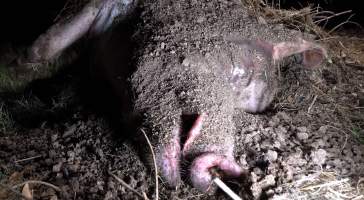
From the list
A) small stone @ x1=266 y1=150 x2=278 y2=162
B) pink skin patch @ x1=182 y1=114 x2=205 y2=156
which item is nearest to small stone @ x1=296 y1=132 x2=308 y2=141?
small stone @ x1=266 y1=150 x2=278 y2=162

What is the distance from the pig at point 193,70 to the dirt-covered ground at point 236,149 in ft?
0.35

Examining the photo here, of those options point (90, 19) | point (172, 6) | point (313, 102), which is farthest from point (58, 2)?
point (313, 102)

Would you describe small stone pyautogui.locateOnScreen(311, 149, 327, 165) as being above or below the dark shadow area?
below

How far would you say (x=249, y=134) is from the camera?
2391 mm

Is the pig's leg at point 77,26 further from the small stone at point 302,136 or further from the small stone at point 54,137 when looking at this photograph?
the small stone at point 302,136

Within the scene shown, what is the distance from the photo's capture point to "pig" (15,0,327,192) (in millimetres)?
2111

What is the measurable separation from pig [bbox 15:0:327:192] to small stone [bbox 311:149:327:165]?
402 mm

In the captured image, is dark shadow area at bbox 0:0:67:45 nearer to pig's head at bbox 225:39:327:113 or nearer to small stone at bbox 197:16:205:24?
small stone at bbox 197:16:205:24

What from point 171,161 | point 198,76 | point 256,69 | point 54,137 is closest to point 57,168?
point 54,137

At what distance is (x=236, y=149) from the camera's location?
2312mm

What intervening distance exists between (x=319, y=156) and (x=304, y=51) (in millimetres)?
937

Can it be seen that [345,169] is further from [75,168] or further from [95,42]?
[95,42]

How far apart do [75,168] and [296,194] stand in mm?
1028

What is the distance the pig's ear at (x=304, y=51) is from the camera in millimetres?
2867
